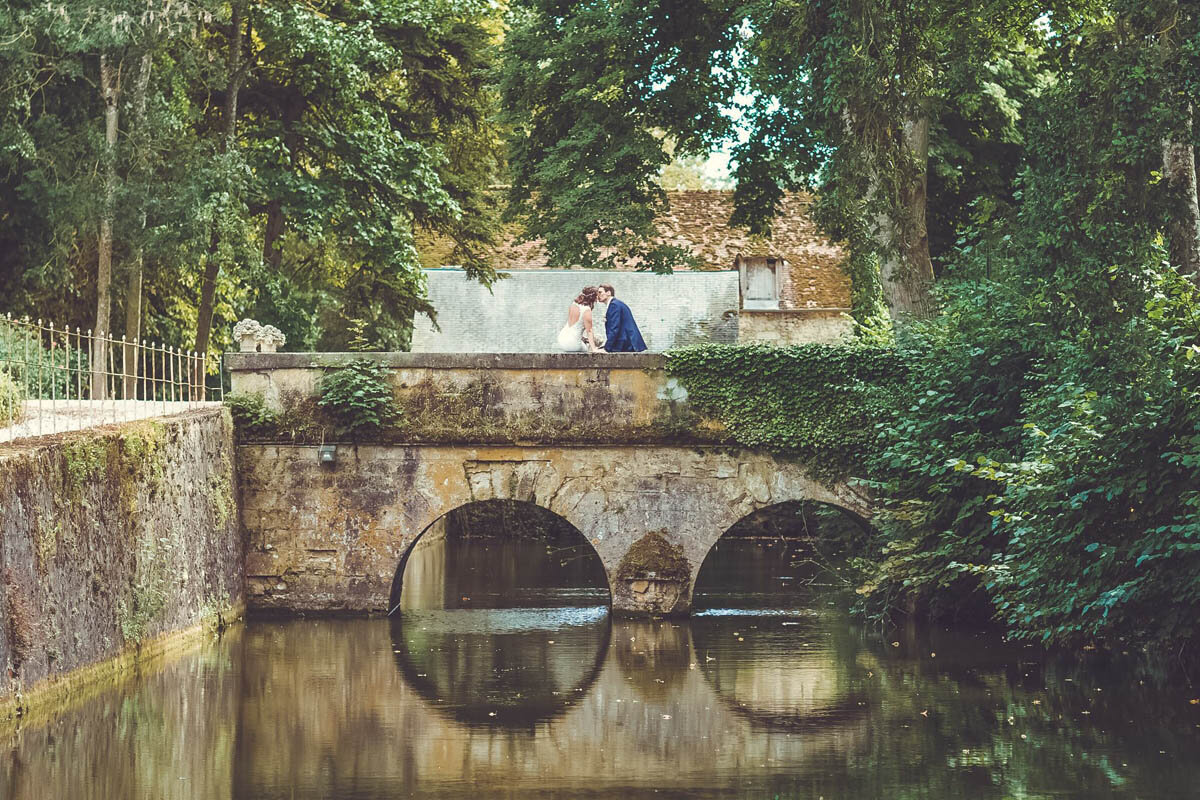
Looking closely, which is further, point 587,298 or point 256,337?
point 256,337

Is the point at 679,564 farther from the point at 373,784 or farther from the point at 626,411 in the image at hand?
the point at 373,784

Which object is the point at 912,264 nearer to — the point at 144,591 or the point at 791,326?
the point at 791,326

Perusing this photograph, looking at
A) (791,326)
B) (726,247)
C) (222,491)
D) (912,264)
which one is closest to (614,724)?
(222,491)

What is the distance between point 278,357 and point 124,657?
4.87 metres

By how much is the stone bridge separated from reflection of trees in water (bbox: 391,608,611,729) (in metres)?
0.83

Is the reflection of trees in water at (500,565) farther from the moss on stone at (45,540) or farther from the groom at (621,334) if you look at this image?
the moss on stone at (45,540)

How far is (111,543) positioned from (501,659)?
356 cm

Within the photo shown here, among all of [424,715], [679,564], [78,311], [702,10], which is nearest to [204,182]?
[78,311]

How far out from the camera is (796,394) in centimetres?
1551

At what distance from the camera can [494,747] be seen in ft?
30.9

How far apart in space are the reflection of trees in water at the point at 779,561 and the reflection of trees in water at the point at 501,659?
7.55 feet

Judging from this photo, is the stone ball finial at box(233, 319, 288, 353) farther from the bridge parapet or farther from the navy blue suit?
the navy blue suit

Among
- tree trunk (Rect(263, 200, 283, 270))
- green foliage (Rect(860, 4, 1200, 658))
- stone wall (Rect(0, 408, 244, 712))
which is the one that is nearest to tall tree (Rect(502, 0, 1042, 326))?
tree trunk (Rect(263, 200, 283, 270))

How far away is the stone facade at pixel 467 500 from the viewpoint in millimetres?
15445
